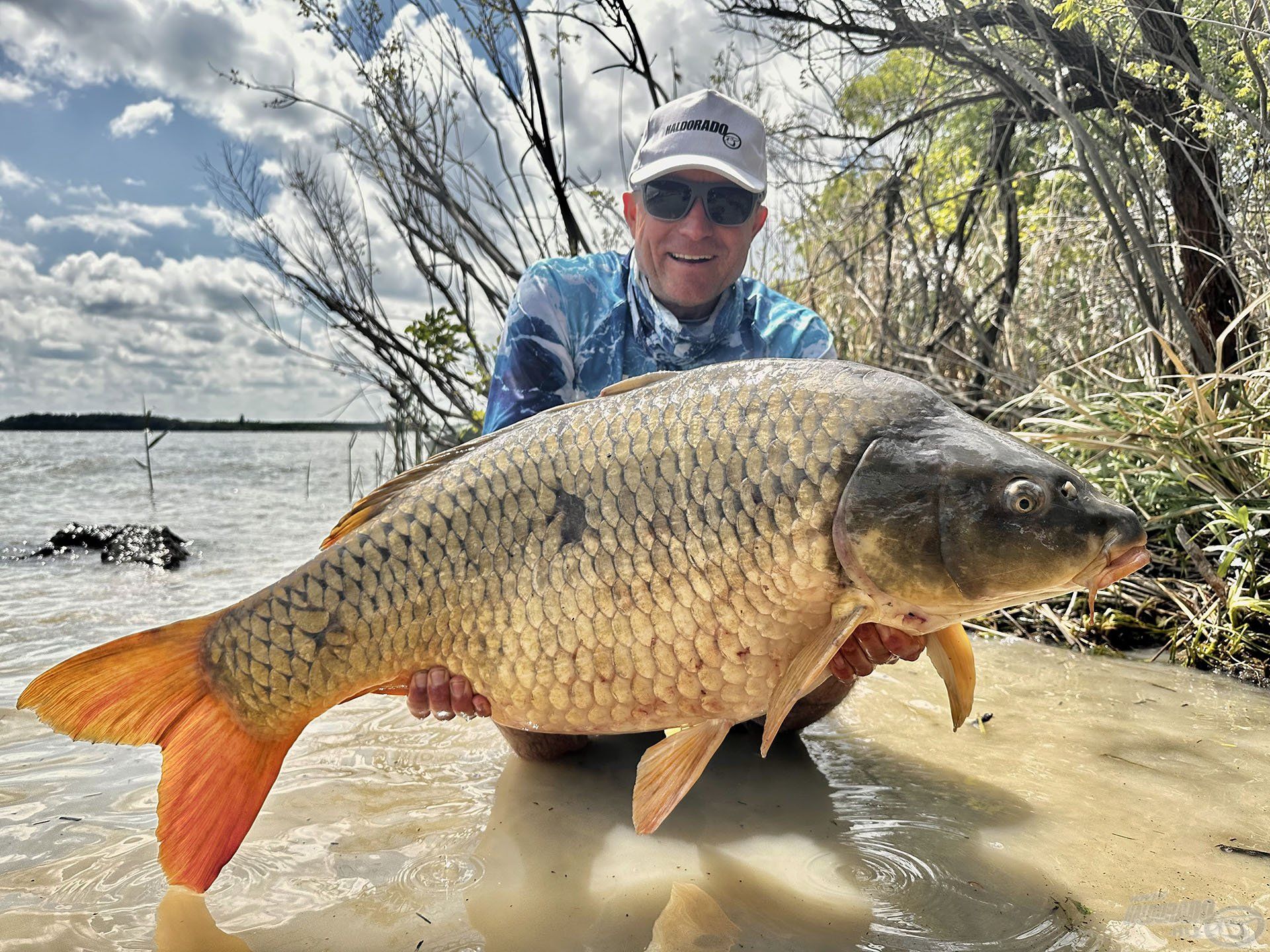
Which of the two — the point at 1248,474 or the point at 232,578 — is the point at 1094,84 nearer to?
the point at 1248,474

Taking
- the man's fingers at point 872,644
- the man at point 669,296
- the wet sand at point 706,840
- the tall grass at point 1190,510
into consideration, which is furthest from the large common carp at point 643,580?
the tall grass at point 1190,510

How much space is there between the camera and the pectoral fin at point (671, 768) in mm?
1594

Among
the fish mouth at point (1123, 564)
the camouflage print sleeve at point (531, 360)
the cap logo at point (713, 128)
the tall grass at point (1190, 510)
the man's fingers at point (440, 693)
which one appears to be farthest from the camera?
the tall grass at point (1190, 510)

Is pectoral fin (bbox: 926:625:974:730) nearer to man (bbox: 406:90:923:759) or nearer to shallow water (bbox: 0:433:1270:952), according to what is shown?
shallow water (bbox: 0:433:1270:952)

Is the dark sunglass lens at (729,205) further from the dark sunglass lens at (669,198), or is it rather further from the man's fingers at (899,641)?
the man's fingers at (899,641)

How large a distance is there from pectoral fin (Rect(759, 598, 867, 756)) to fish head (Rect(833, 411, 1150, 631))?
5 centimetres

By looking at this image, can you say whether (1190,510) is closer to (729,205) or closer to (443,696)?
(729,205)

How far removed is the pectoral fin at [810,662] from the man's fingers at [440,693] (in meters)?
0.62

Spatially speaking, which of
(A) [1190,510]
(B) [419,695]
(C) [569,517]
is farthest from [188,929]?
(A) [1190,510]

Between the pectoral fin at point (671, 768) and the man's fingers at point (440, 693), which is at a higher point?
the man's fingers at point (440, 693)

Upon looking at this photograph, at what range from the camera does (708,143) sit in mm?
2713

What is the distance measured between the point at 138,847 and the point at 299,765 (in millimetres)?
A: 463

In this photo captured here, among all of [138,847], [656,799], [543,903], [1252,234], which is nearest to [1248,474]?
[1252,234]

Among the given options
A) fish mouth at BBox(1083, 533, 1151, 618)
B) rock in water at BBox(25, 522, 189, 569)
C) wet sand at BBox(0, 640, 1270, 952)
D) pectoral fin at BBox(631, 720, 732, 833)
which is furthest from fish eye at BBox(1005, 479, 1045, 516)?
rock in water at BBox(25, 522, 189, 569)
